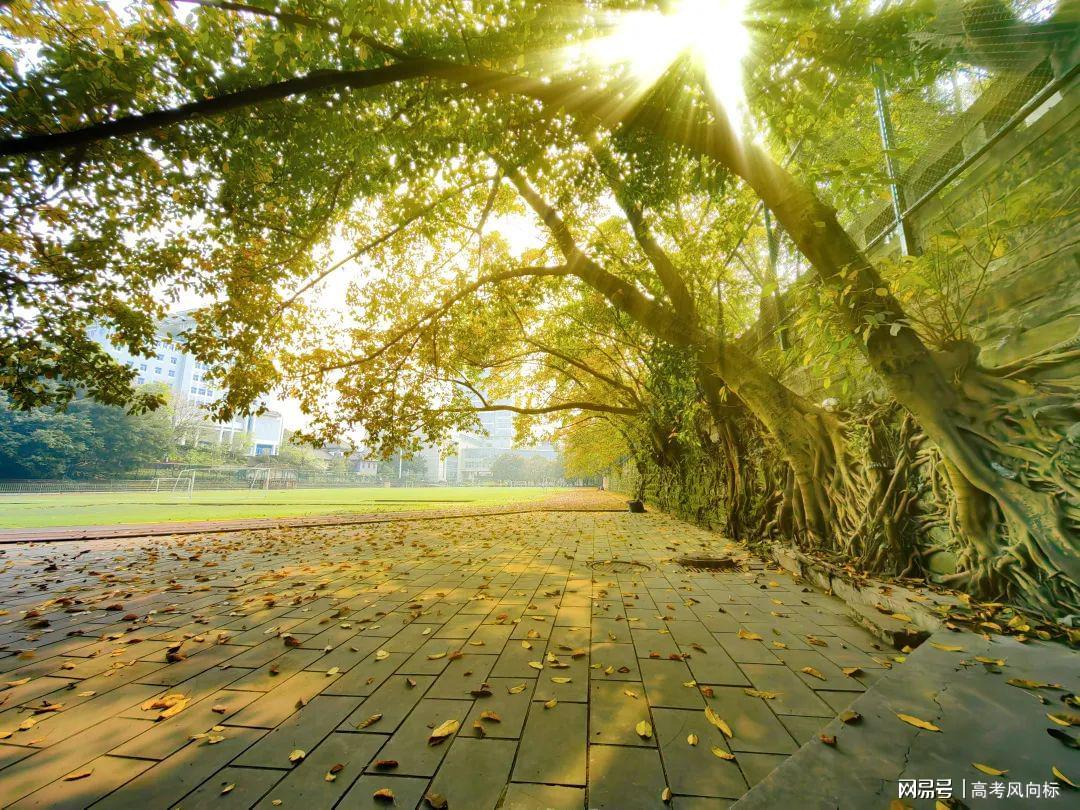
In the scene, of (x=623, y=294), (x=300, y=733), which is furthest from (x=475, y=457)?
(x=300, y=733)

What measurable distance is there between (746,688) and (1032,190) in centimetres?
416

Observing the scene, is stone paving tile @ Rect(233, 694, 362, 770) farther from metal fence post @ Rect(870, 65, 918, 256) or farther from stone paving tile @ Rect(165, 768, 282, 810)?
metal fence post @ Rect(870, 65, 918, 256)

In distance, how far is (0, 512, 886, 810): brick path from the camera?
1738 millimetres

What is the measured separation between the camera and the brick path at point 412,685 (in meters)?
1.74

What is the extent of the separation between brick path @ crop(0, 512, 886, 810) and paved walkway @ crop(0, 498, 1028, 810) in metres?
0.01

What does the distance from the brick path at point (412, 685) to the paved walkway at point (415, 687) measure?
0.04 feet

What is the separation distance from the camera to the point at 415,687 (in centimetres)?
252

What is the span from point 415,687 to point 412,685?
0.09 feet

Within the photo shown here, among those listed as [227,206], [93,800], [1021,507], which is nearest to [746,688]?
[1021,507]

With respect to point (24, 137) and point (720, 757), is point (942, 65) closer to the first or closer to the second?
point (720, 757)

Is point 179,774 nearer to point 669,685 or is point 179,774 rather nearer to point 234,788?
point 234,788

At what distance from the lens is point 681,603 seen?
163 inches

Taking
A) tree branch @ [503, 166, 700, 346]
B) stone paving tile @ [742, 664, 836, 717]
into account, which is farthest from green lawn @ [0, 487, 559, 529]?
stone paving tile @ [742, 664, 836, 717]

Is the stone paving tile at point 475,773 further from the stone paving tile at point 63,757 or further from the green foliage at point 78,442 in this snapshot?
the green foliage at point 78,442
